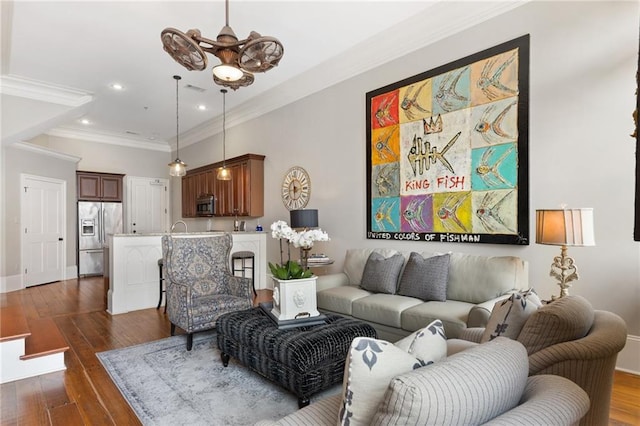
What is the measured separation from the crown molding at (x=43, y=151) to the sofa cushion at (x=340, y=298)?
6429mm

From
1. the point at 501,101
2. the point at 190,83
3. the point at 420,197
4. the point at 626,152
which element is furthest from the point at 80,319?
the point at 626,152

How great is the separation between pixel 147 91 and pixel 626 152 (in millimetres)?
6364

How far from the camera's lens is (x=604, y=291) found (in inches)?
107

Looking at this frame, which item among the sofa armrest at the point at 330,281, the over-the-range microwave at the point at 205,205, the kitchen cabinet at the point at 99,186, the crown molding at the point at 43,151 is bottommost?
the sofa armrest at the point at 330,281

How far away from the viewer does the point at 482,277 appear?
301 centimetres

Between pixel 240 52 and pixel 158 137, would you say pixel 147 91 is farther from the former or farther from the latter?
pixel 240 52

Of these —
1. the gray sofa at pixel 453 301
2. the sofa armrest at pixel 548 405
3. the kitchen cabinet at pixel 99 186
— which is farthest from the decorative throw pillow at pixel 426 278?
the kitchen cabinet at pixel 99 186

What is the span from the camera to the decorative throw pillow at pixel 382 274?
11.5 ft

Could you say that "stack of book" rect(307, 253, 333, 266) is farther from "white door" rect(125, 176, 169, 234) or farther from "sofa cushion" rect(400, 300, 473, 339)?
"white door" rect(125, 176, 169, 234)

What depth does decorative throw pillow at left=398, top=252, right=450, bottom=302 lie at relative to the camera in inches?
124

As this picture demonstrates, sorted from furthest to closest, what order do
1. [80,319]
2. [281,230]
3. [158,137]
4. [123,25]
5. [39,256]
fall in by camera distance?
[158,137] → [39,256] → [80,319] → [123,25] → [281,230]

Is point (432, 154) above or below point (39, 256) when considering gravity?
above

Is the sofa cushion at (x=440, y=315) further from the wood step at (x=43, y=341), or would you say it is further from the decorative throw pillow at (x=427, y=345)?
the wood step at (x=43, y=341)

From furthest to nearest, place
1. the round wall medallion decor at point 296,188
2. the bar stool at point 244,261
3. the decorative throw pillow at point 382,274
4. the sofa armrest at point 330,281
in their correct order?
→ the bar stool at point 244,261, the round wall medallion decor at point 296,188, the sofa armrest at point 330,281, the decorative throw pillow at point 382,274
